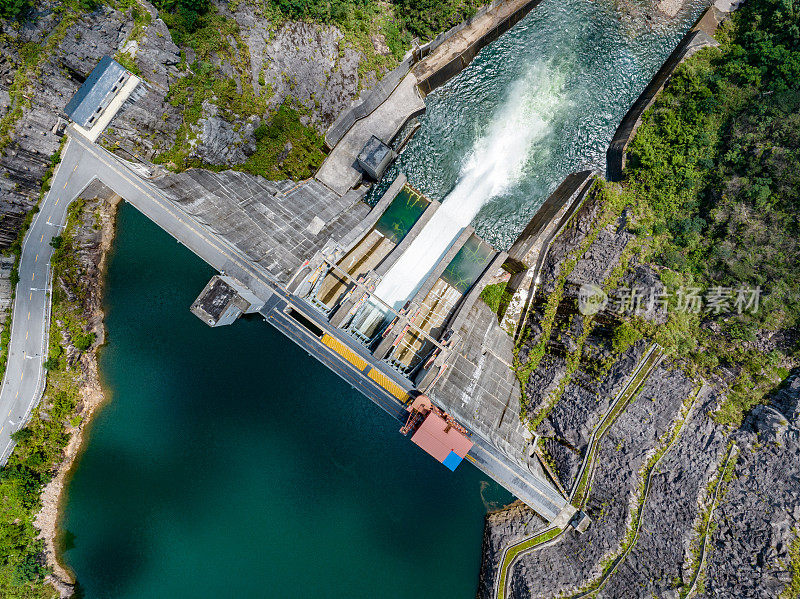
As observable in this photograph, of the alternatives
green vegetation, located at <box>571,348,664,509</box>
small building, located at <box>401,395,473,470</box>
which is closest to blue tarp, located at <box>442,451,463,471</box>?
small building, located at <box>401,395,473,470</box>

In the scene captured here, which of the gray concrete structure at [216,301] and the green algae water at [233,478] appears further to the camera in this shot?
the green algae water at [233,478]

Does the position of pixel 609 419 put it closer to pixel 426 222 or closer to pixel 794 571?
pixel 794 571

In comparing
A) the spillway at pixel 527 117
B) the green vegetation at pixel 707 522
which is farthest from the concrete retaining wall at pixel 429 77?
the green vegetation at pixel 707 522

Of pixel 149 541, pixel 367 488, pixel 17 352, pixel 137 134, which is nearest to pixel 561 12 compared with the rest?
pixel 137 134

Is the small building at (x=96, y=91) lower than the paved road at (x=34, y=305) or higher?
higher

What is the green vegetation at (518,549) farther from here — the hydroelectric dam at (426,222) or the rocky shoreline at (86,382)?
the rocky shoreline at (86,382)

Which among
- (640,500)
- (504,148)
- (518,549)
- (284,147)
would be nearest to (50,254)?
(284,147)
